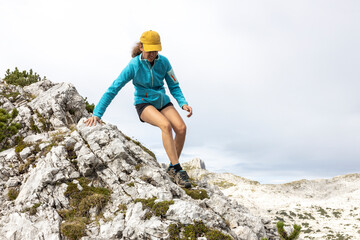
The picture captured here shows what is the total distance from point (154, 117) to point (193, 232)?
3.98 m

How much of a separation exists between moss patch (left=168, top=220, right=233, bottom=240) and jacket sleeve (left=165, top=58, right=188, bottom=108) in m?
4.50

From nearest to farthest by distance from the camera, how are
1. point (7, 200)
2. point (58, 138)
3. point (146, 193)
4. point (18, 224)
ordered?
point (18, 224), point (146, 193), point (7, 200), point (58, 138)

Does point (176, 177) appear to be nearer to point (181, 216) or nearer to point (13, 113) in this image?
point (181, 216)

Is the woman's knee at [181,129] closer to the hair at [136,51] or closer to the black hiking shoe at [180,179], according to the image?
the black hiking shoe at [180,179]

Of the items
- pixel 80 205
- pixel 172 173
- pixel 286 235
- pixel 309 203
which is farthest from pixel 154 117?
pixel 309 203

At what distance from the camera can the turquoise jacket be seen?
913cm

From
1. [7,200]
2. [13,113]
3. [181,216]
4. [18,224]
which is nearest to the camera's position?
[181,216]

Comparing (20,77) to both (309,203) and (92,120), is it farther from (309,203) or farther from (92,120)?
(309,203)

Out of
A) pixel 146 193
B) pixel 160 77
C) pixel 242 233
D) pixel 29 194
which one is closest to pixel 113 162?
pixel 146 193

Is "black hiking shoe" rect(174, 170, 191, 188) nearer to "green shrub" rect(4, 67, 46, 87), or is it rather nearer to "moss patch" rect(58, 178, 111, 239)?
"moss patch" rect(58, 178, 111, 239)

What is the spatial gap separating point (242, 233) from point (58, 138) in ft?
25.4

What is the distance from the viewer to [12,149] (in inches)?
446

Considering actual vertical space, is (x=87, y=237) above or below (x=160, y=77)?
below

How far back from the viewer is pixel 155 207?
7.19m
